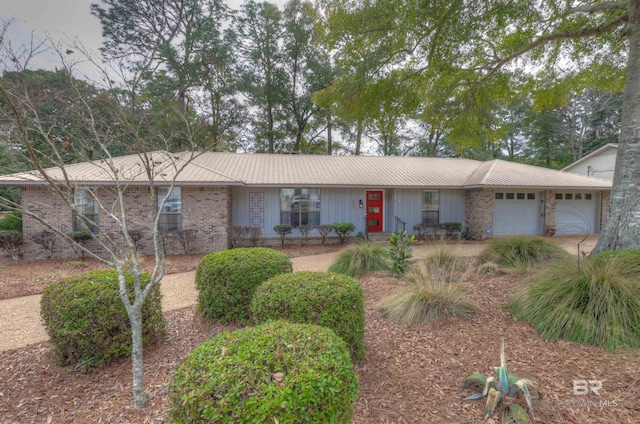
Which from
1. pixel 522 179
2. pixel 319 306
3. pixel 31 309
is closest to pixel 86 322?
pixel 319 306

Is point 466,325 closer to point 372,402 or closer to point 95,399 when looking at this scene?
point 372,402

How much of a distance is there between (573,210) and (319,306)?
609 inches

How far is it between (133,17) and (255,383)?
697 inches

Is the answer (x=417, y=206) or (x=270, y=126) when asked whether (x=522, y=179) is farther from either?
(x=270, y=126)

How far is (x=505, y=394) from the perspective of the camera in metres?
2.27

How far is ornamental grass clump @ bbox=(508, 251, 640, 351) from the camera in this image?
309cm

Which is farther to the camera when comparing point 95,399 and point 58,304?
point 58,304

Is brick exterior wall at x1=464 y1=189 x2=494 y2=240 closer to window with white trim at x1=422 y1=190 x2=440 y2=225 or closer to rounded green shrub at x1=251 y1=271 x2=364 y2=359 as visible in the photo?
window with white trim at x1=422 y1=190 x2=440 y2=225

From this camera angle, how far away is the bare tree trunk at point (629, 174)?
4.99 m

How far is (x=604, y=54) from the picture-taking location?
7797 mm

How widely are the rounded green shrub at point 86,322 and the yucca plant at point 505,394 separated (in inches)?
132

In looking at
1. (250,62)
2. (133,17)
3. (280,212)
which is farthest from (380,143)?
(133,17)

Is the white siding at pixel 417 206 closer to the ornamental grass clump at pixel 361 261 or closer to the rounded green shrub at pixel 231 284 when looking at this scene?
the ornamental grass clump at pixel 361 261

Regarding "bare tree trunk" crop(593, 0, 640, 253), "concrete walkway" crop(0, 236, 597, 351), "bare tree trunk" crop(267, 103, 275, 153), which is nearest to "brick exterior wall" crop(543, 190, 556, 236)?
"bare tree trunk" crop(593, 0, 640, 253)
